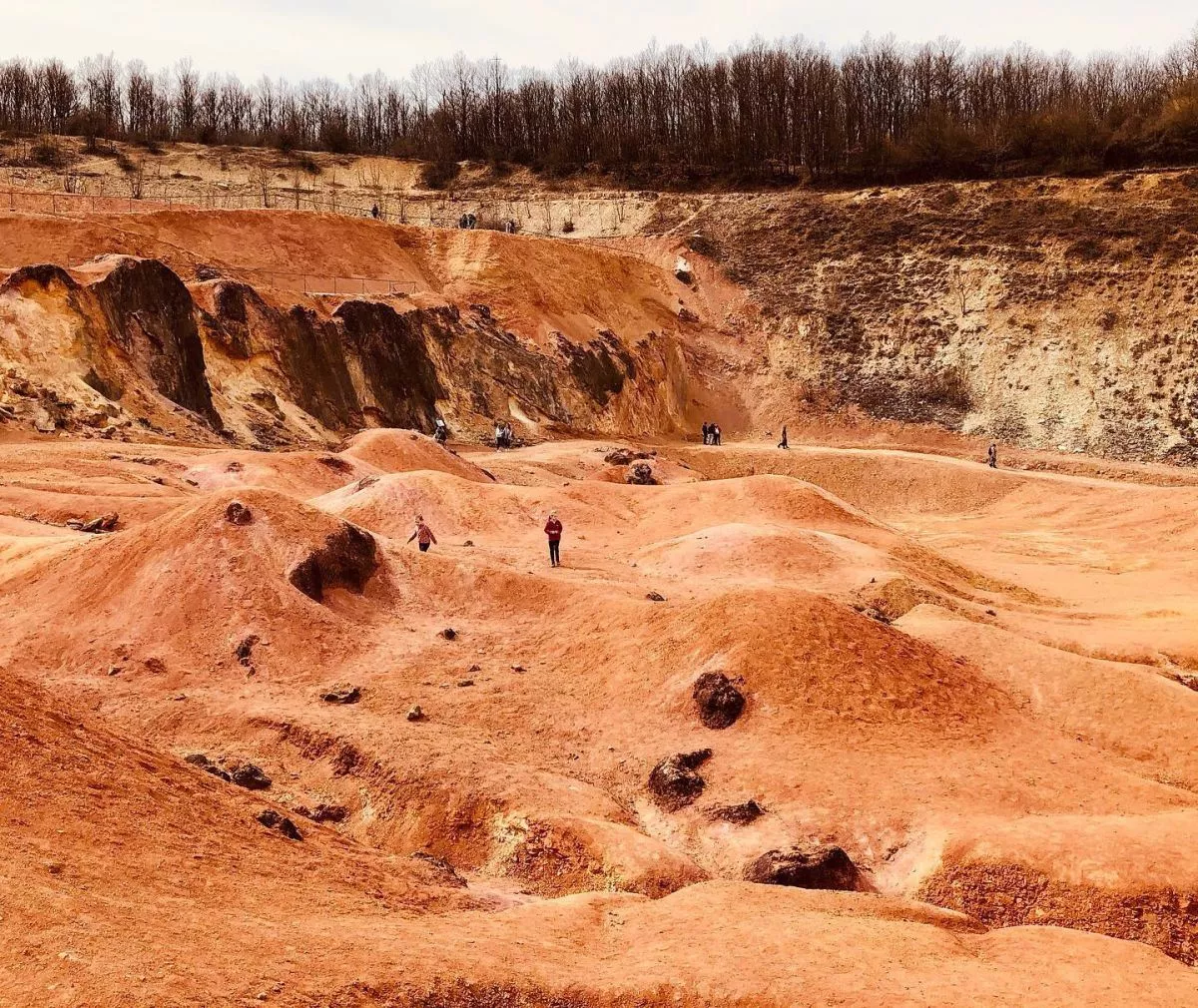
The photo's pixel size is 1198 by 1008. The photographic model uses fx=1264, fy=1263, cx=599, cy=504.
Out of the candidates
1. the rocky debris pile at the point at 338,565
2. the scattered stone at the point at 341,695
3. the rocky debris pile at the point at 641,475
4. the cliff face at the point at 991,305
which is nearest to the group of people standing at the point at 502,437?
the rocky debris pile at the point at 641,475

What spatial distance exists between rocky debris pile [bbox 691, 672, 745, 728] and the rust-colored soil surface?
0.21 ft

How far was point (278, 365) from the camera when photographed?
43219 millimetres

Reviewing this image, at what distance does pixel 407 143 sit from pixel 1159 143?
48.3 meters

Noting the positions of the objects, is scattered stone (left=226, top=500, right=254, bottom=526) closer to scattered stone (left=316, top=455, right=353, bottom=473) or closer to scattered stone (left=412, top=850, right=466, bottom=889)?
scattered stone (left=412, top=850, right=466, bottom=889)

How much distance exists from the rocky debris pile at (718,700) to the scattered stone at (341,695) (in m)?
4.85

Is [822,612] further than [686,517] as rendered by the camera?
No

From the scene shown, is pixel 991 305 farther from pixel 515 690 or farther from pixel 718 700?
pixel 515 690

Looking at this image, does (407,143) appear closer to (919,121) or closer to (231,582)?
(919,121)

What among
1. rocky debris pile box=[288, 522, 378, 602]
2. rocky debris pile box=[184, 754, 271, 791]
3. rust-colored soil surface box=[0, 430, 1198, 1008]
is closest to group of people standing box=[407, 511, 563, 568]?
rust-colored soil surface box=[0, 430, 1198, 1008]

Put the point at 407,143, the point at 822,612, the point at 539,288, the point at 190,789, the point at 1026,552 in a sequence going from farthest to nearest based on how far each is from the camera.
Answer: the point at 407,143 → the point at 539,288 → the point at 1026,552 → the point at 822,612 → the point at 190,789

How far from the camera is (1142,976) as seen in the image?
1051 centimetres

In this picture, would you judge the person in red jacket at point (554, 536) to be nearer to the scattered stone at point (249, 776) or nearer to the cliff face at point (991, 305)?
the scattered stone at point (249, 776)

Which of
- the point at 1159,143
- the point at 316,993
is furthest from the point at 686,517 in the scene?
the point at 1159,143

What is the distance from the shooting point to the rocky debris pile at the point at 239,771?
15211 mm
